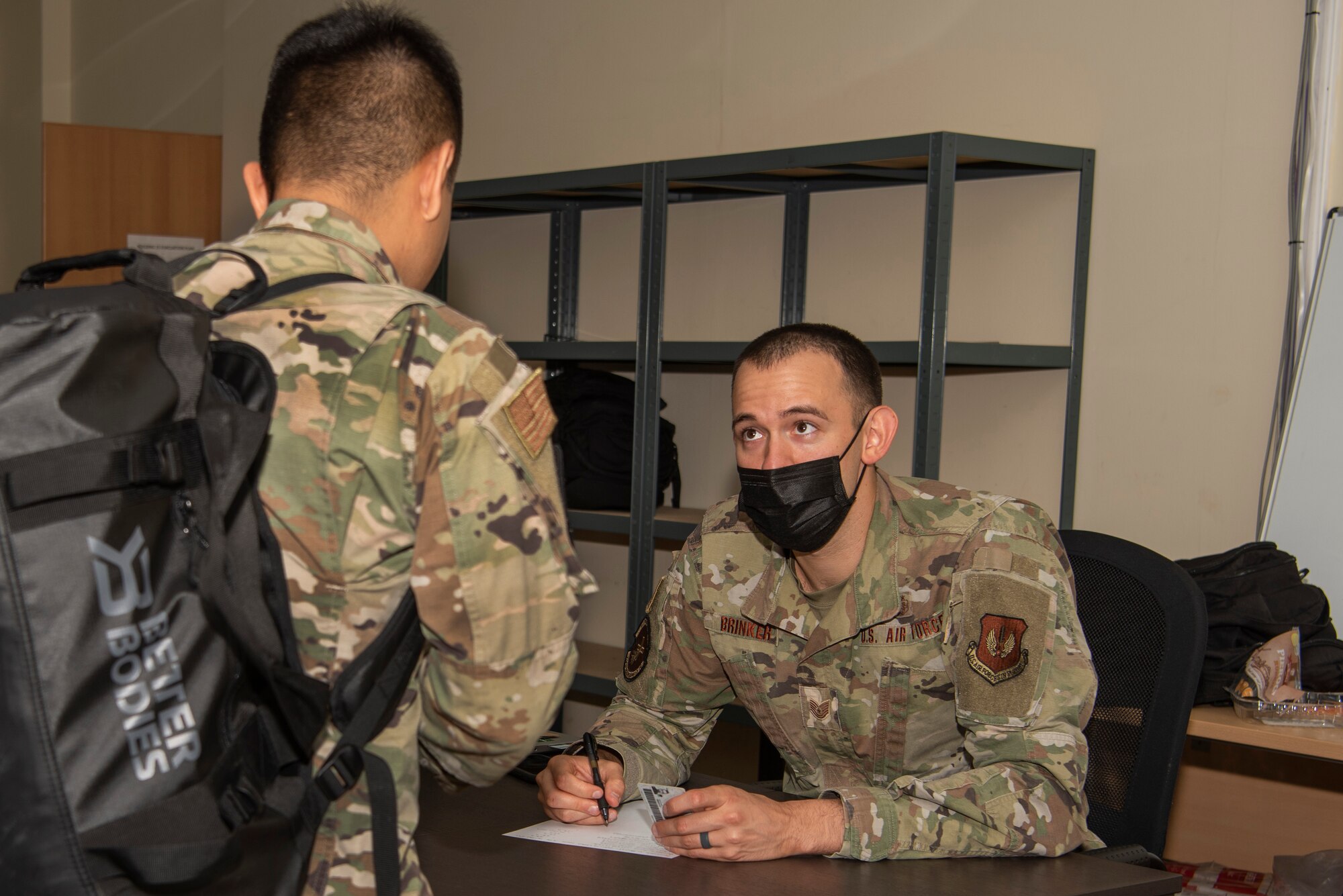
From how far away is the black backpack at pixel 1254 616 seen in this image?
7.25ft

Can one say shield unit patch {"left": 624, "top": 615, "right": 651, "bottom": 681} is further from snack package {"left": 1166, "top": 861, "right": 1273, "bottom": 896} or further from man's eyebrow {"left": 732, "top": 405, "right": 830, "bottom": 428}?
snack package {"left": 1166, "top": 861, "right": 1273, "bottom": 896}

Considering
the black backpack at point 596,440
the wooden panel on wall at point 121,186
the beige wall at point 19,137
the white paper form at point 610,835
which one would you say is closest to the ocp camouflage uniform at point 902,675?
the white paper form at point 610,835

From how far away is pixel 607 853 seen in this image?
1.43 m

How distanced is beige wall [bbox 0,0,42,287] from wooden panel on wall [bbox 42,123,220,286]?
0.50m

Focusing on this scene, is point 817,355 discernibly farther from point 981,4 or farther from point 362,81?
point 981,4

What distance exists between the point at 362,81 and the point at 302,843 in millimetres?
640

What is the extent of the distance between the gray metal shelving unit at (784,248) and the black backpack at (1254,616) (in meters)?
0.62

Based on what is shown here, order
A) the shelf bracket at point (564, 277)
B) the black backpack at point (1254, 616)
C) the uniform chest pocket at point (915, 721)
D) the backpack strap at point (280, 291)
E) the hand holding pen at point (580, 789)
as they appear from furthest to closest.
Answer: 1. the shelf bracket at point (564, 277)
2. the black backpack at point (1254, 616)
3. the uniform chest pocket at point (915, 721)
4. the hand holding pen at point (580, 789)
5. the backpack strap at point (280, 291)

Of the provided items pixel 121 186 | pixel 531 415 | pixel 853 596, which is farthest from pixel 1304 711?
pixel 121 186

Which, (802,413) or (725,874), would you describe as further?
(802,413)

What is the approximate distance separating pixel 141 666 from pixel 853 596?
1220 millimetres

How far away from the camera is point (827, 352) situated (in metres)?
1.86

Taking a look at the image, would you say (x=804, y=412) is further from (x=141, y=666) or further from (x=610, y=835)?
(x=141, y=666)

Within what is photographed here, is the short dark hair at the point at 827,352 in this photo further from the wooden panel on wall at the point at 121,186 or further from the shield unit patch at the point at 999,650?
the wooden panel on wall at the point at 121,186
